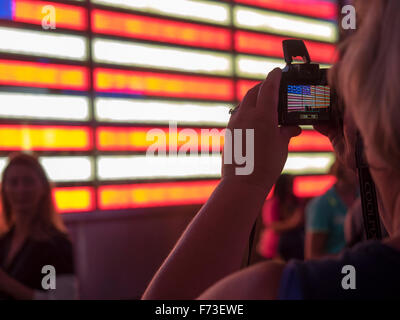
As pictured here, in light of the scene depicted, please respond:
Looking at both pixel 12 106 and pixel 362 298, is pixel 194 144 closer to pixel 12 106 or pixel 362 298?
pixel 12 106

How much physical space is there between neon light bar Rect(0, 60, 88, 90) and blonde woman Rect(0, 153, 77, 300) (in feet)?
4.34

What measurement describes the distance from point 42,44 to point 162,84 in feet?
3.70

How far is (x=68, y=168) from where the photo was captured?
3.93m

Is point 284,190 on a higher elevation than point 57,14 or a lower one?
lower

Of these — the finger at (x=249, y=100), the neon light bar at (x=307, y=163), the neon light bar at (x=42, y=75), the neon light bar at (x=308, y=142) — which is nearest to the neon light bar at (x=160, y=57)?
the neon light bar at (x=42, y=75)

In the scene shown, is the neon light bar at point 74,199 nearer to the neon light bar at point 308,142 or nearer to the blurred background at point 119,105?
the blurred background at point 119,105

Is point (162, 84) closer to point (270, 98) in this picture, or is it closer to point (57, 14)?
point (57, 14)

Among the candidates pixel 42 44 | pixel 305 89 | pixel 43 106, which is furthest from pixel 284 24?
pixel 305 89

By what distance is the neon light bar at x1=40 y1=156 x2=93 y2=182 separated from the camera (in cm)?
384

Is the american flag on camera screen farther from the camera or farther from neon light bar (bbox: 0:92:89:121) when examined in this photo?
neon light bar (bbox: 0:92:89:121)

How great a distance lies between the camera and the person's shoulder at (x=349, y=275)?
0.54m

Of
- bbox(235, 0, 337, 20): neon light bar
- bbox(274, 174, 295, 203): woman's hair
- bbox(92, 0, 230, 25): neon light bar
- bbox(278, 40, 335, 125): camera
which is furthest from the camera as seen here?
bbox(235, 0, 337, 20): neon light bar

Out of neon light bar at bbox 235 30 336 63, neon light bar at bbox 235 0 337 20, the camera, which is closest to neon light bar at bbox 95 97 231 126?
neon light bar at bbox 235 30 336 63
